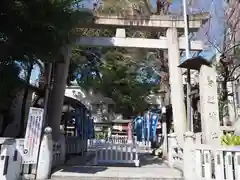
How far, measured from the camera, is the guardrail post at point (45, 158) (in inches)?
245

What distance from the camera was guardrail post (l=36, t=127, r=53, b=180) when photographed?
20.4 ft

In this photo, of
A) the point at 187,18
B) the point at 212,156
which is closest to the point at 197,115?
the point at 187,18

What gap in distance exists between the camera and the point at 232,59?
40.6 feet

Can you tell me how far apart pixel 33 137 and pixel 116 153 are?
3519 millimetres

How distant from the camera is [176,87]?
8859mm

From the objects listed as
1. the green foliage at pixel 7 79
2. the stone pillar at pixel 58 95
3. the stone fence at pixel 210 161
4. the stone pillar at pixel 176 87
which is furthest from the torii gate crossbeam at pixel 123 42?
the stone fence at pixel 210 161

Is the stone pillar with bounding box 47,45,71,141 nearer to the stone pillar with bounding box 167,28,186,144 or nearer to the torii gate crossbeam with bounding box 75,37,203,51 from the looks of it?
the torii gate crossbeam with bounding box 75,37,203,51

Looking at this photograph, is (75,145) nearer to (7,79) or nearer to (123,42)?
(123,42)

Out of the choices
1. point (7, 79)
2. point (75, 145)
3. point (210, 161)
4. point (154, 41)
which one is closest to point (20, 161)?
point (7, 79)

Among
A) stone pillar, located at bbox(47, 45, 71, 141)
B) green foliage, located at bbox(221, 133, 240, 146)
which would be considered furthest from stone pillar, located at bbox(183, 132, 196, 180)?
stone pillar, located at bbox(47, 45, 71, 141)

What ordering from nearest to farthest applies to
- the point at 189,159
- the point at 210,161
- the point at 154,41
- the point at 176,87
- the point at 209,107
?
the point at 210,161
the point at 189,159
the point at 209,107
the point at 176,87
the point at 154,41

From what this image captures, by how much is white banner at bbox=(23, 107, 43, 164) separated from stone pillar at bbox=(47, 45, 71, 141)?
2.09 metres

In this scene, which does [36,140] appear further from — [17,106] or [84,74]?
[84,74]

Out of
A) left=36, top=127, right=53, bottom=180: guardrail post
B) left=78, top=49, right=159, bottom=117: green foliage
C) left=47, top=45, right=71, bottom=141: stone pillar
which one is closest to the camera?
left=36, top=127, right=53, bottom=180: guardrail post
